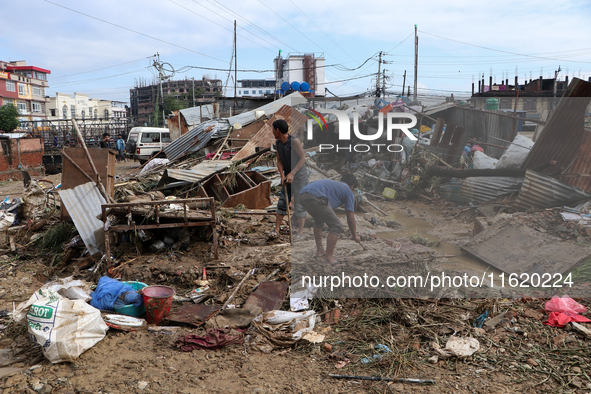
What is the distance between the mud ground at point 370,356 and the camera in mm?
2984

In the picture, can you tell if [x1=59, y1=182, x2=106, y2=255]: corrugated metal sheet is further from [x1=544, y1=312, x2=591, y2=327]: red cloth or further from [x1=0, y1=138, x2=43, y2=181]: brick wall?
[x1=0, y1=138, x2=43, y2=181]: brick wall

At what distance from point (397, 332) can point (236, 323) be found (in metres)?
1.48

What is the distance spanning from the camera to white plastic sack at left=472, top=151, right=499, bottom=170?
12.6 feet

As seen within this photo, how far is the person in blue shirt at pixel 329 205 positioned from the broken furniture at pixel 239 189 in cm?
415

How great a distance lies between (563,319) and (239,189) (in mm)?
6301

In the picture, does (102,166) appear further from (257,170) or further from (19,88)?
(19,88)

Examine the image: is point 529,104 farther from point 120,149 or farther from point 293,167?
point 120,149

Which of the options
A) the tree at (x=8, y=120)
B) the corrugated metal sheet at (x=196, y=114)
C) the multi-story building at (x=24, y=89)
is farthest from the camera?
the multi-story building at (x=24, y=89)

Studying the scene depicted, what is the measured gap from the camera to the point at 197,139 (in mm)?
13453

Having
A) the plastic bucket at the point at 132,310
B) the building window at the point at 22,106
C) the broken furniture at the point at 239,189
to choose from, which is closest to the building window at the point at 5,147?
the broken furniture at the point at 239,189

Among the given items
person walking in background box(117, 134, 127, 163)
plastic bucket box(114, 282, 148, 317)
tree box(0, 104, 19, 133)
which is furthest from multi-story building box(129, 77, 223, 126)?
plastic bucket box(114, 282, 148, 317)

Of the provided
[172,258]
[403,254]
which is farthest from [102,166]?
[403,254]

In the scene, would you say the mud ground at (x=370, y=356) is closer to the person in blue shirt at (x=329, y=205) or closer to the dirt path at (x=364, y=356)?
the dirt path at (x=364, y=356)

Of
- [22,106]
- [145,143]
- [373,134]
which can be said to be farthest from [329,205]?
[22,106]
